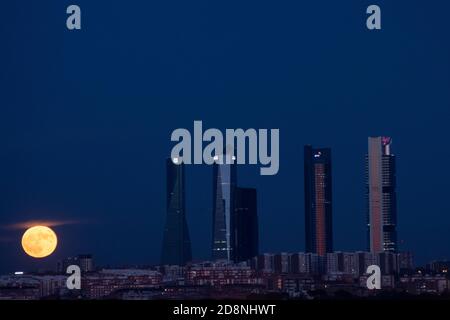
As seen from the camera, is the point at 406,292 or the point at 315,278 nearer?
the point at 406,292

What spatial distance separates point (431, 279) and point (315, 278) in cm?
146

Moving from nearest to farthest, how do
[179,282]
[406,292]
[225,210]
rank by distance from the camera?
[406,292] < [179,282] < [225,210]

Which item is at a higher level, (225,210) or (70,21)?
(70,21)

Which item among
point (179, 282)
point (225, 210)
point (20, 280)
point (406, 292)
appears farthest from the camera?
point (225, 210)

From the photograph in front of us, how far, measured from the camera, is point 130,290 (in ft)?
30.9

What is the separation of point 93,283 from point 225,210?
3739mm

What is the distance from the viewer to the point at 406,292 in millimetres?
9594
